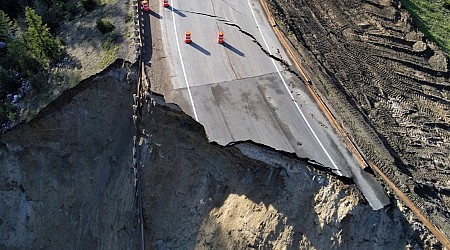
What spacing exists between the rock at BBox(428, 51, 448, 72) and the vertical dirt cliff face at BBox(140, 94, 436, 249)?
34.2 ft

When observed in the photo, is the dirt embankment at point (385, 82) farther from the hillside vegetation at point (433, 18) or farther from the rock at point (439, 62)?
the hillside vegetation at point (433, 18)

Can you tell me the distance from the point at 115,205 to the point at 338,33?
14.2 metres

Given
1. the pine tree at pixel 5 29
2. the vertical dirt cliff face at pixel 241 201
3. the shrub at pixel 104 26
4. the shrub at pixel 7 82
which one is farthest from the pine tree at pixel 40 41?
the vertical dirt cliff face at pixel 241 201

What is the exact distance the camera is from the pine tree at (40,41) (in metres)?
17.9

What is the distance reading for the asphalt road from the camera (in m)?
14.6

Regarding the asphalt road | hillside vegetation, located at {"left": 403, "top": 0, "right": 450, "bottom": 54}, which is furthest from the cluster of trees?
hillside vegetation, located at {"left": 403, "top": 0, "right": 450, "bottom": 54}

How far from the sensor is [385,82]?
18750 mm

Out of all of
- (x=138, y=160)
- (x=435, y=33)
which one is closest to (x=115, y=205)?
(x=138, y=160)

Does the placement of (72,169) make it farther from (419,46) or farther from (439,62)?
(439,62)

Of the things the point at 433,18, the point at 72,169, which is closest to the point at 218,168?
the point at 72,169

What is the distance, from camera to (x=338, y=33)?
20844mm

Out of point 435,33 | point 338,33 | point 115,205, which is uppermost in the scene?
point 338,33

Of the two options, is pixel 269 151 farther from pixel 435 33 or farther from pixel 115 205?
pixel 435 33

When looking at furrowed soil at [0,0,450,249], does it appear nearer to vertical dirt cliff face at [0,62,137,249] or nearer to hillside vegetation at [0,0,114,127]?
vertical dirt cliff face at [0,62,137,249]
